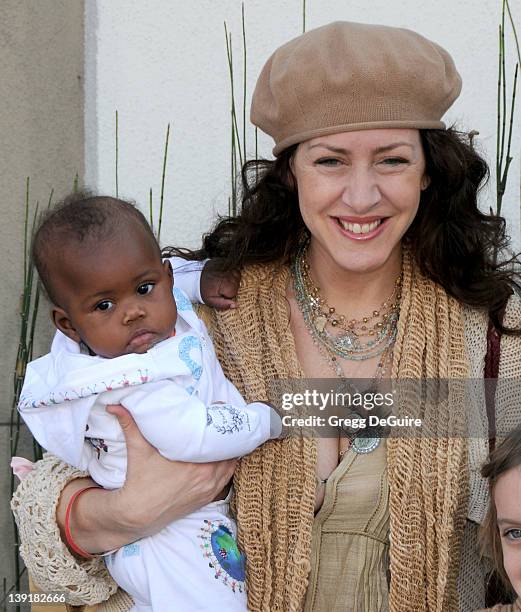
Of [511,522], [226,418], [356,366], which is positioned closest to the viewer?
[511,522]

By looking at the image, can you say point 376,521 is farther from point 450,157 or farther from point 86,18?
point 86,18

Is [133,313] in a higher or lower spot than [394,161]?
lower

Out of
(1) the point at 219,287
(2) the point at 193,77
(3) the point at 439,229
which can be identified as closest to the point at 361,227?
(3) the point at 439,229

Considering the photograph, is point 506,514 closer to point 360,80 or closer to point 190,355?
point 190,355

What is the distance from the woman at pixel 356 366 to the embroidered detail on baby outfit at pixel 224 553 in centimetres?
4

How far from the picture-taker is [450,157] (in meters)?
2.26

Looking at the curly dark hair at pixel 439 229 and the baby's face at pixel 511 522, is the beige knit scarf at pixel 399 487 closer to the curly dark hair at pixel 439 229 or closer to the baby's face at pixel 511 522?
the curly dark hair at pixel 439 229

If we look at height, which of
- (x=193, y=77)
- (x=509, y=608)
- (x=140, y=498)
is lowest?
(x=509, y=608)

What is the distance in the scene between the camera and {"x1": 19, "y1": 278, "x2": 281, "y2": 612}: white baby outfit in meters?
1.89

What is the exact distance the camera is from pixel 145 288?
191 cm

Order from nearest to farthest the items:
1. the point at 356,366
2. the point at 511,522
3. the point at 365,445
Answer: the point at 511,522 → the point at 365,445 → the point at 356,366

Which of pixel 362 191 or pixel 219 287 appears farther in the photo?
pixel 219 287

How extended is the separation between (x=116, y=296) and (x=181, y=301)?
0.32 metres

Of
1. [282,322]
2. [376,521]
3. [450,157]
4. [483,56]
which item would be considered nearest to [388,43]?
[450,157]
